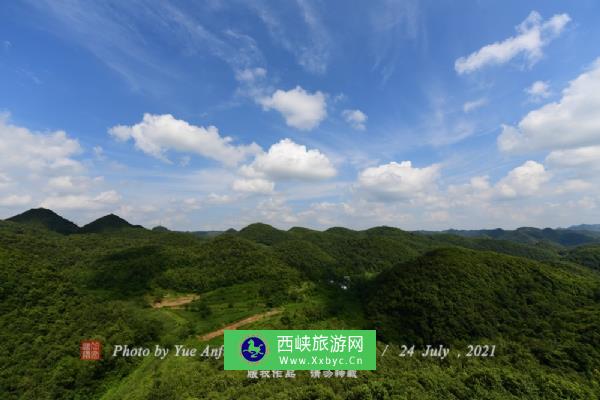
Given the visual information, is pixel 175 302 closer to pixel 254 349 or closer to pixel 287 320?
pixel 287 320

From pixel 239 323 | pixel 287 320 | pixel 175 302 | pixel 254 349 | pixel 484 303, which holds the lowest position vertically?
pixel 239 323

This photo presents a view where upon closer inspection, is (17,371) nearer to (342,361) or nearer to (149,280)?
(342,361)

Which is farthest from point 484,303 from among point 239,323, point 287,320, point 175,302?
point 175,302

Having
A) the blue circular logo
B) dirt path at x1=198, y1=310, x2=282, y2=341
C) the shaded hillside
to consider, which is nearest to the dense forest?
the shaded hillside

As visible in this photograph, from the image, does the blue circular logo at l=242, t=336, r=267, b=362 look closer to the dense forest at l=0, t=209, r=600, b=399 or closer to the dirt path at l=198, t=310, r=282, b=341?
the dense forest at l=0, t=209, r=600, b=399

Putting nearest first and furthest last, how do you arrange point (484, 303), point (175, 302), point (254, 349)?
point (254, 349) < point (484, 303) < point (175, 302)

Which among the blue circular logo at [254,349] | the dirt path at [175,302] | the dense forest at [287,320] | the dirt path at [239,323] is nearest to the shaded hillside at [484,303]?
the dense forest at [287,320]

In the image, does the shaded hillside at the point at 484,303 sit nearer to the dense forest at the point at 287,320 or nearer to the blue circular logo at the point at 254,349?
the dense forest at the point at 287,320

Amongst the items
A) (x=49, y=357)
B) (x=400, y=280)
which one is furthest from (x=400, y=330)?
(x=49, y=357)
